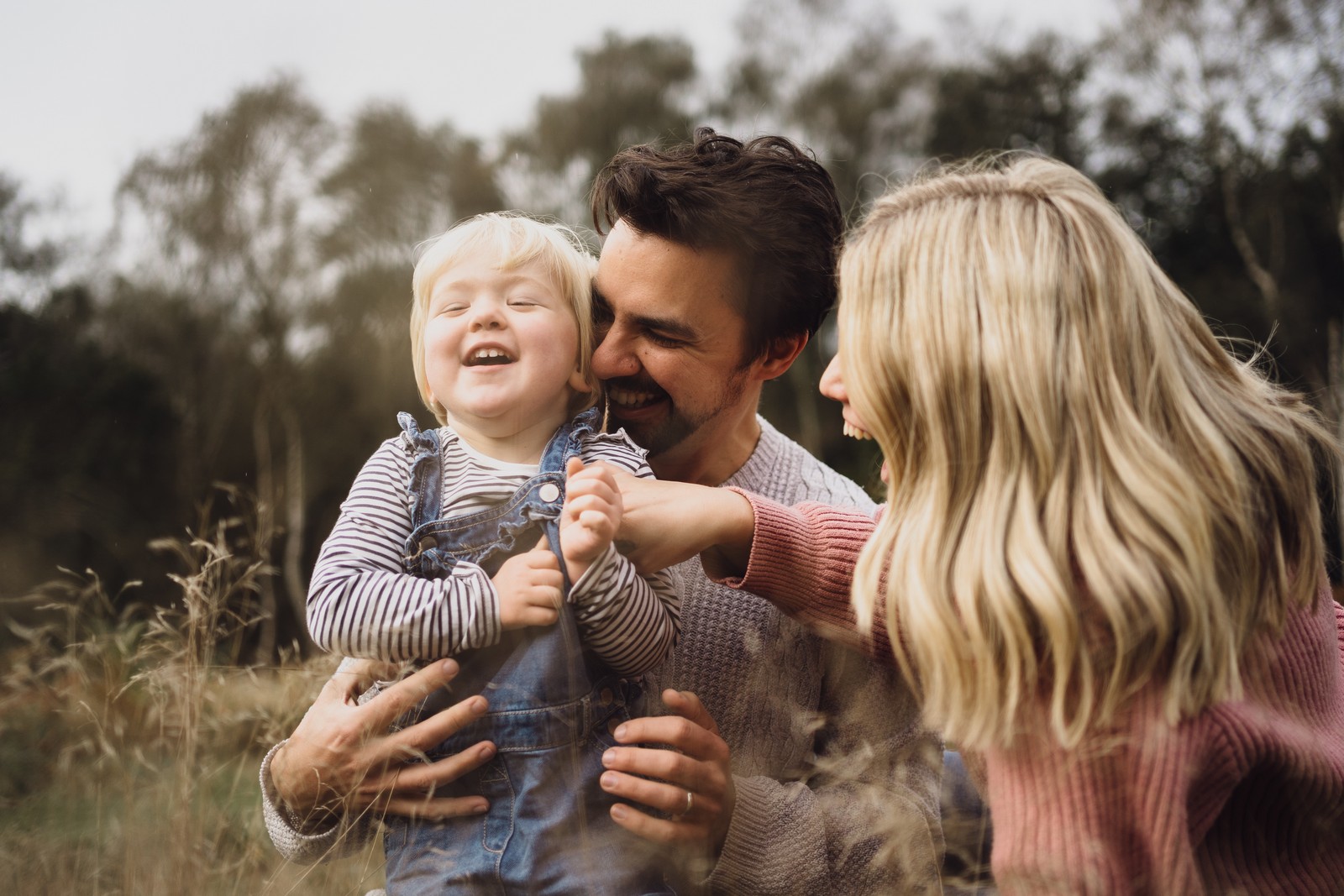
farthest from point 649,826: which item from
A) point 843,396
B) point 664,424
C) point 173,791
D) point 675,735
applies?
point 664,424

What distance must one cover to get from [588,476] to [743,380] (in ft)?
4.01

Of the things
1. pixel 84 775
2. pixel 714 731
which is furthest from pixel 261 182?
pixel 714 731

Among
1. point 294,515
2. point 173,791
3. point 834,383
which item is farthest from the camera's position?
point 294,515

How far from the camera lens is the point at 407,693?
189 cm

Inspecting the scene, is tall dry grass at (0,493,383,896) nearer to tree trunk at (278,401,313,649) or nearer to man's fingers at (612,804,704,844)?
man's fingers at (612,804,704,844)

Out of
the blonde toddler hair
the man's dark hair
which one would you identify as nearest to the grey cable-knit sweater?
the blonde toddler hair

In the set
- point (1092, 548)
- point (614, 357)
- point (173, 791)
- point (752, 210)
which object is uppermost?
point (752, 210)

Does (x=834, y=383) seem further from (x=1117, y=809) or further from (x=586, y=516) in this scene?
(x=1117, y=809)

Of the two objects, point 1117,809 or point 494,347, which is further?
point 494,347

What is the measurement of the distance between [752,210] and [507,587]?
58.9 inches

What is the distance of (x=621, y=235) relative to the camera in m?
2.78

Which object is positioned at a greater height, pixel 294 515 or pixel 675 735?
pixel 675 735

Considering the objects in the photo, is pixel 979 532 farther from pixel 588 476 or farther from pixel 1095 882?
pixel 588 476

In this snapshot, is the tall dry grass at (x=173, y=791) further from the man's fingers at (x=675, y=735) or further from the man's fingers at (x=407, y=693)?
the man's fingers at (x=675, y=735)
